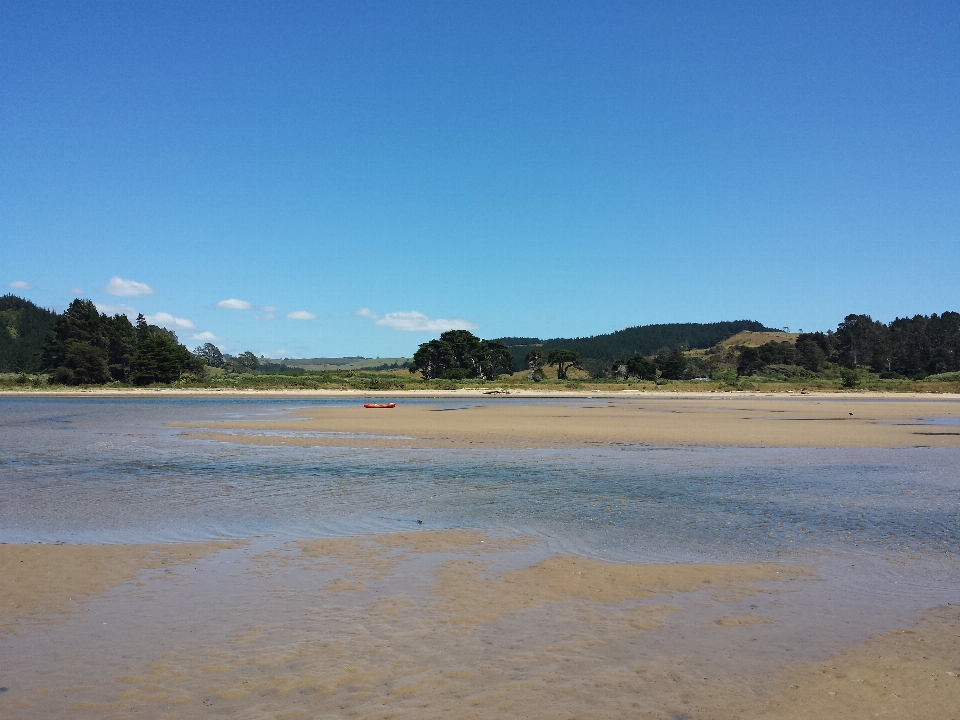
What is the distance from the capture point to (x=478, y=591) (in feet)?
29.6

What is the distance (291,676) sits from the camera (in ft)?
20.1

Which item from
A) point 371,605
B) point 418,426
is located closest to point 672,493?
point 371,605

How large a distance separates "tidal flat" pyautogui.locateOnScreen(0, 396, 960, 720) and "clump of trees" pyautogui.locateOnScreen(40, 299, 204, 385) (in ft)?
280

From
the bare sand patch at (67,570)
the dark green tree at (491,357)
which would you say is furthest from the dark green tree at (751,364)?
the bare sand patch at (67,570)

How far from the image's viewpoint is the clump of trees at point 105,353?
325ft

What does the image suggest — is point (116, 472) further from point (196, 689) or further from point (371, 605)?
point (196, 689)

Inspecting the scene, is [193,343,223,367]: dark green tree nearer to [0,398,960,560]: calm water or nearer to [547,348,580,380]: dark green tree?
[547,348,580,380]: dark green tree

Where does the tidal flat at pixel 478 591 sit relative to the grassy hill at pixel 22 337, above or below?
below

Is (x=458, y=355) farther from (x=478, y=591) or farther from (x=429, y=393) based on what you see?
(x=478, y=591)

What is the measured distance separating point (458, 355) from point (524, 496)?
115 m

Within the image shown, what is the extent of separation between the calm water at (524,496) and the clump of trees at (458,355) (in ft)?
340

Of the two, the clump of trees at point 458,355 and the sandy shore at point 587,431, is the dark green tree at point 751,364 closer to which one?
the clump of trees at point 458,355

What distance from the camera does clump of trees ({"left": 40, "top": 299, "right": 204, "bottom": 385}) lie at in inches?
3905

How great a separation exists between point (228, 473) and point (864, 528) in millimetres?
16915
